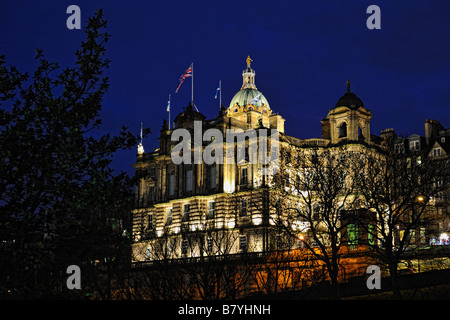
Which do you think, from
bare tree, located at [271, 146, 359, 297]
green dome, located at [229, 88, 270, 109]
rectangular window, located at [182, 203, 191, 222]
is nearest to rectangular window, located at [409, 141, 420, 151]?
bare tree, located at [271, 146, 359, 297]

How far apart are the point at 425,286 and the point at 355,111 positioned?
48.1 m

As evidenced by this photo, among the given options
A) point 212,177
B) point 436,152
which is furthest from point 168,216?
point 436,152

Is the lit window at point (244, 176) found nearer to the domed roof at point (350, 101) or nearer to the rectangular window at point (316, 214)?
the rectangular window at point (316, 214)

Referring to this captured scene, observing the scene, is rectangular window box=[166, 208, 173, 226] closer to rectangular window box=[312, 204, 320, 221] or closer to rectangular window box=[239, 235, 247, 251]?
rectangular window box=[239, 235, 247, 251]

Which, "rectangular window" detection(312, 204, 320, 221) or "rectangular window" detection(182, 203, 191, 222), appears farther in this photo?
"rectangular window" detection(182, 203, 191, 222)

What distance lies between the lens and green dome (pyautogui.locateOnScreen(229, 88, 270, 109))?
119262 mm

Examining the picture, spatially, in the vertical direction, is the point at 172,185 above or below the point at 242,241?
above

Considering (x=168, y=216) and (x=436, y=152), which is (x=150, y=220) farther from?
(x=436, y=152)

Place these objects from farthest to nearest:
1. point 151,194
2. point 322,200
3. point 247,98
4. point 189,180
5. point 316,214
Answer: point 247,98 < point 151,194 < point 189,180 < point 316,214 < point 322,200

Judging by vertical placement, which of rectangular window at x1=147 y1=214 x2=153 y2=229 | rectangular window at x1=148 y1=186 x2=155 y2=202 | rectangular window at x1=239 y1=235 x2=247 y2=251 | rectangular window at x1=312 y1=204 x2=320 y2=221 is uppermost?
rectangular window at x1=148 y1=186 x2=155 y2=202

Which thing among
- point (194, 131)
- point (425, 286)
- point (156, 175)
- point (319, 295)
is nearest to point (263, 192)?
point (194, 131)

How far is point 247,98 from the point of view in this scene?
120125 millimetres

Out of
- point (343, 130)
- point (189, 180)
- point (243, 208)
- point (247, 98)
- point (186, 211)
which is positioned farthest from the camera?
point (247, 98)

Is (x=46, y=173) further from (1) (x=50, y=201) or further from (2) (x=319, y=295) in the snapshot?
(2) (x=319, y=295)
